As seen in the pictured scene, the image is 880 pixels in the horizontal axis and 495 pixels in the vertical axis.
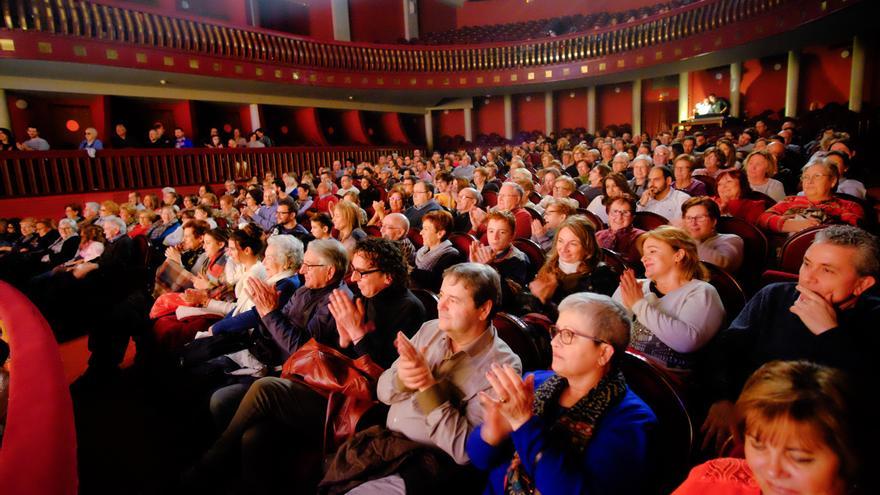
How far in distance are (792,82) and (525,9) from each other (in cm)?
730

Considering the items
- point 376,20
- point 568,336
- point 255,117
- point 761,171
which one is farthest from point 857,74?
point 255,117

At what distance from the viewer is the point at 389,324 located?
1806mm

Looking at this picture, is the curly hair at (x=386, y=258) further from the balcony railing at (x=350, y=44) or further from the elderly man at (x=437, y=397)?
the balcony railing at (x=350, y=44)

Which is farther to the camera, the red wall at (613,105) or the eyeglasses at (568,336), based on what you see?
the red wall at (613,105)

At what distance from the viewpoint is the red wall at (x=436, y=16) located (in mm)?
14000

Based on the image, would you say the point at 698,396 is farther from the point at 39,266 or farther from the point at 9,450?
the point at 39,266

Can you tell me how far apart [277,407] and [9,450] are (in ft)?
2.53

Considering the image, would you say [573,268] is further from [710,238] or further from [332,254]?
[332,254]

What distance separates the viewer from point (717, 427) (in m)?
1.23

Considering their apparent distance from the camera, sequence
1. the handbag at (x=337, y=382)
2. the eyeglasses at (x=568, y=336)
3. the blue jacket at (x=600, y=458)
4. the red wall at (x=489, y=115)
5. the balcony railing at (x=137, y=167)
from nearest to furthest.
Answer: the blue jacket at (x=600, y=458) → the eyeglasses at (x=568, y=336) → the handbag at (x=337, y=382) → the balcony railing at (x=137, y=167) → the red wall at (x=489, y=115)

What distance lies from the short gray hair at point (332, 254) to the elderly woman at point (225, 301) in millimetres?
567

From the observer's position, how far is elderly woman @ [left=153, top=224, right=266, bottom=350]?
2.49m

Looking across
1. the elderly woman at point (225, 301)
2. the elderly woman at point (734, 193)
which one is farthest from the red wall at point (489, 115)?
the elderly woman at point (225, 301)

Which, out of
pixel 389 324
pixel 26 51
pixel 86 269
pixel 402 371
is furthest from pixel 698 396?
pixel 26 51
